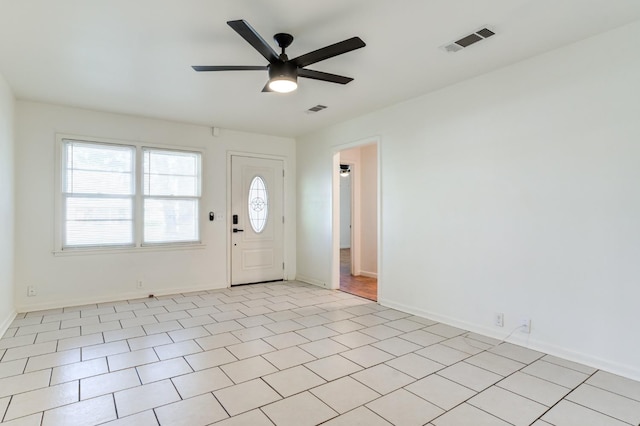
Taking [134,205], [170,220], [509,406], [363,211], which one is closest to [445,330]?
[509,406]

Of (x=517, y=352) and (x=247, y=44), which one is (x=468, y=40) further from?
(x=517, y=352)

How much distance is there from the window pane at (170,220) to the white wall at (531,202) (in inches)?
119

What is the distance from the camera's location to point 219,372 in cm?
269

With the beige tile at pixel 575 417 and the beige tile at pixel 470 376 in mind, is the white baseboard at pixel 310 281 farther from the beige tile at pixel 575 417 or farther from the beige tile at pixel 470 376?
the beige tile at pixel 575 417

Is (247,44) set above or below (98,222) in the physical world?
above

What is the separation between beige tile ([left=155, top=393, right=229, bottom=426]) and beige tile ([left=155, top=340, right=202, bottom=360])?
828 millimetres

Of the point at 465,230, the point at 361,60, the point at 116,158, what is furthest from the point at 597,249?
the point at 116,158

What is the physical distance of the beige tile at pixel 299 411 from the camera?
2.05 m

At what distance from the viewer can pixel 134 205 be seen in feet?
16.4

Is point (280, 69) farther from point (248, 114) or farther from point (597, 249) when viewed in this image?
point (597, 249)

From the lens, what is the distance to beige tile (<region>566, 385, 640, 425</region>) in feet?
6.96

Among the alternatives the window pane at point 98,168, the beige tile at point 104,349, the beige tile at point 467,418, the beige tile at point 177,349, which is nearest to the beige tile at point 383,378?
the beige tile at point 467,418

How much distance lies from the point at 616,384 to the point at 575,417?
0.71 m

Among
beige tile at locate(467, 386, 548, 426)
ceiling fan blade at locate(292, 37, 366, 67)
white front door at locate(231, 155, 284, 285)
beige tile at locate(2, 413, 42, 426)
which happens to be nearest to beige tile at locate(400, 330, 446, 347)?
beige tile at locate(467, 386, 548, 426)
